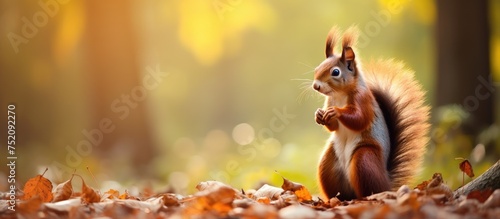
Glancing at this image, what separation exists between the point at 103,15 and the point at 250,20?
461 cm

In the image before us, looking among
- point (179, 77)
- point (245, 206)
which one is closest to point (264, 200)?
point (245, 206)

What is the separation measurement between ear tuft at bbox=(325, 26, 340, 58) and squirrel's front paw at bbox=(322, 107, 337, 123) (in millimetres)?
436

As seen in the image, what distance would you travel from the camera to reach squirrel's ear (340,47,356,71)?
134 inches

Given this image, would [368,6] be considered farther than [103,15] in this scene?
Yes

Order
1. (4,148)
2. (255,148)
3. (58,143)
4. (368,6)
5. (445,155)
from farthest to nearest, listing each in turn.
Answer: (368,6)
(58,143)
(255,148)
(4,148)
(445,155)

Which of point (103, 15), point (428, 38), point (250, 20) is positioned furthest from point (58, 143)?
point (428, 38)

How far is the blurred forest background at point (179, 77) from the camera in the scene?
7.17m

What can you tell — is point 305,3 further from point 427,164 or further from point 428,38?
point 427,164

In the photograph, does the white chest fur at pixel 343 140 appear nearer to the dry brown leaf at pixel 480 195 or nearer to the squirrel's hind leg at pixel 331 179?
the squirrel's hind leg at pixel 331 179

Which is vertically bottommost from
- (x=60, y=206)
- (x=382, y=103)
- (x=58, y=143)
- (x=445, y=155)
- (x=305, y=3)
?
(x=60, y=206)

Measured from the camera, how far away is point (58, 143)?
1283 cm

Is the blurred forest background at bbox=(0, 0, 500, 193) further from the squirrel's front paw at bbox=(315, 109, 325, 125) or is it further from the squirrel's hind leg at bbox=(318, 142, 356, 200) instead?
the squirrel's hind leg at bbox=(318, 142, 356, 200)

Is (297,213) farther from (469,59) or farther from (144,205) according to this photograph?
(469,59)

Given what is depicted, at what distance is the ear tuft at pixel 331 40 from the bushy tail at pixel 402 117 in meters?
0.25
